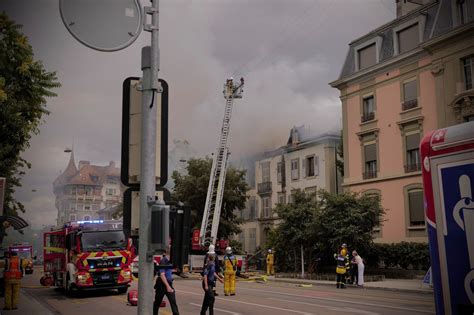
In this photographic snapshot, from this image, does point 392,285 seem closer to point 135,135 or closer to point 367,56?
point 367,56

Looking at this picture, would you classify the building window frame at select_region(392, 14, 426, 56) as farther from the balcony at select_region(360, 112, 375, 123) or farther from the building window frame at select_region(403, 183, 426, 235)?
the building window frame at select_region(403, 183, 426, 235)

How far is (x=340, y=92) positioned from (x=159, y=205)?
1197 inches

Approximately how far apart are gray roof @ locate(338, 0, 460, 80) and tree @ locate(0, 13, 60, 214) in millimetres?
21241

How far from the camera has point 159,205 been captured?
5.68 meters

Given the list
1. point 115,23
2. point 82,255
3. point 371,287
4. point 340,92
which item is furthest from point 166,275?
point 340,92

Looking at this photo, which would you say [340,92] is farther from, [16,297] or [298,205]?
[16,297]

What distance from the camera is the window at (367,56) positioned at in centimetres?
3241

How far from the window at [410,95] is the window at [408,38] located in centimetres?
206

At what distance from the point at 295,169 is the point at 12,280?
32951 millimetres

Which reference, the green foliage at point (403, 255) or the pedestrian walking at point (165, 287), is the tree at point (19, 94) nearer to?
the pedestrian walking at point (165, 287)

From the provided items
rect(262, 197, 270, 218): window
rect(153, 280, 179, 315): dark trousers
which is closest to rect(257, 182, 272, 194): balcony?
rect(262, 197, 270, 218): window

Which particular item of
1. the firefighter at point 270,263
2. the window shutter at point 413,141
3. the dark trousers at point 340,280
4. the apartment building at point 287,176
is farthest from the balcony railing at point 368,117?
the dark trousers at point 340,280

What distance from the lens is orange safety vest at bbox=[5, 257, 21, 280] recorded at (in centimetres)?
1452

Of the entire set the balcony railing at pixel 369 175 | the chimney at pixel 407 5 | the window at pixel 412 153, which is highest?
the chimney at pixel 407 5
